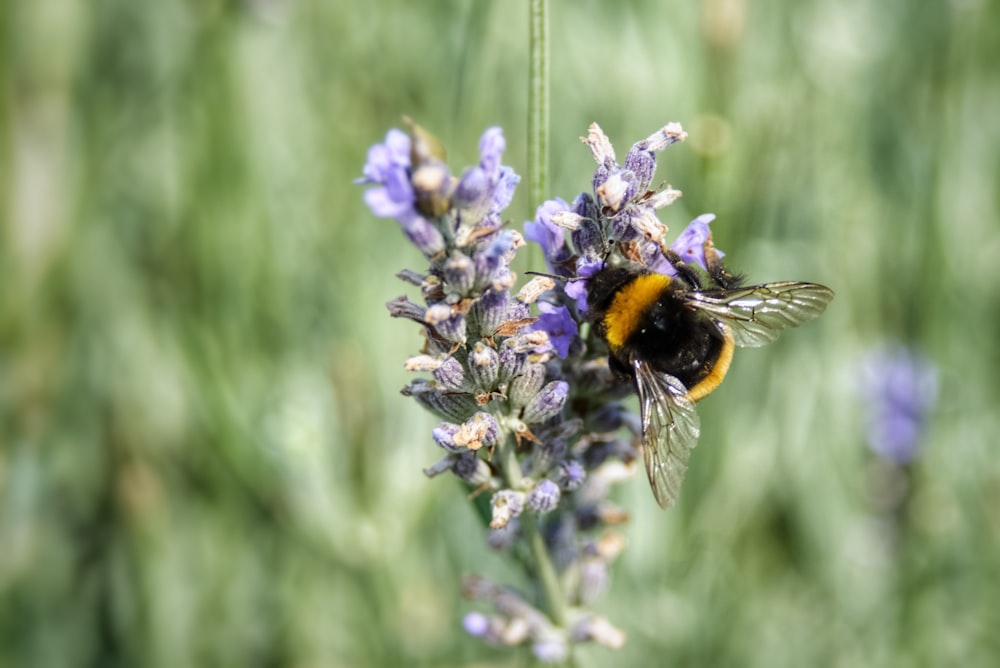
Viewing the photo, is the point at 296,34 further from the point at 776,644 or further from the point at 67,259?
the point at 776,644

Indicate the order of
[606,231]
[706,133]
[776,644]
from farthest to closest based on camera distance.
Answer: [776,644], [706,133], [606,231]

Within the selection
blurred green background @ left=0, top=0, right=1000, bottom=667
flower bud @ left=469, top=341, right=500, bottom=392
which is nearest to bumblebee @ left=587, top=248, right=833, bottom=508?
flower bud @ left=469, top=341, right=500, bottom=392

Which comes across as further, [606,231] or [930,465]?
[930,465]

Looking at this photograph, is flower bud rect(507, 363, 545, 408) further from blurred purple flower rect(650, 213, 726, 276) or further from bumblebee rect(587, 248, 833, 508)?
blurred purple flower rect(650, 213, 726, 276)

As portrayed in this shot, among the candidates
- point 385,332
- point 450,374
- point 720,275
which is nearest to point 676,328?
point 720,275

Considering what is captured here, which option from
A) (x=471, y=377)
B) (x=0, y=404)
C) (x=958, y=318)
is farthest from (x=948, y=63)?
(x=0, y=404)

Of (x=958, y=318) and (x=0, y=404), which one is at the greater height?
(x=958, y=318)

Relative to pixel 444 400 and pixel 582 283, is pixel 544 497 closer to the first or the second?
pixel 444 400

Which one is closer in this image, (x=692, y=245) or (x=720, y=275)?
(x=692, y=245)
